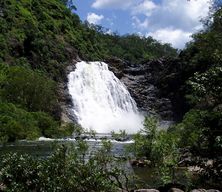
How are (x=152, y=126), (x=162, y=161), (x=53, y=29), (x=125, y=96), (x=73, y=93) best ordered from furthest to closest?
(x=53, y=29) → (x=125, y=96) → (x=73, y=93) → (x=152, y=126) → (x=162, y=161)

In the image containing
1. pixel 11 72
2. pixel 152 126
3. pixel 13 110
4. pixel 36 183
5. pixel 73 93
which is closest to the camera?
pixel 36 183

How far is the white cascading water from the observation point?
89375 millimetres

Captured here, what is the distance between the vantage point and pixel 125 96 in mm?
98562

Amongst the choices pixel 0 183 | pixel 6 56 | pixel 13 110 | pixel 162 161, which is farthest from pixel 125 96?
pixel 0 183

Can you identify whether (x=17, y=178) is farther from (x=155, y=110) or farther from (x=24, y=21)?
(x=24, y=21)

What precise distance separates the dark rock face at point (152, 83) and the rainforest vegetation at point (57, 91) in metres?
1.40

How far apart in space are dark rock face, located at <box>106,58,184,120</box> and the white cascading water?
4943mm

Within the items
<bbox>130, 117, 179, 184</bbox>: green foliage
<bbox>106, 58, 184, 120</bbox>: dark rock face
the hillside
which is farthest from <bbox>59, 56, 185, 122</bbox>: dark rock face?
<bbox>130, 117, 179, 184</bbox>: green foliage

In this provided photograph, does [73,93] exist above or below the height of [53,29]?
below

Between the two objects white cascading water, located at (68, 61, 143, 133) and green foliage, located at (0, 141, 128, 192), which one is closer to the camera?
green foliage, located at (0, 141, 128, 192)

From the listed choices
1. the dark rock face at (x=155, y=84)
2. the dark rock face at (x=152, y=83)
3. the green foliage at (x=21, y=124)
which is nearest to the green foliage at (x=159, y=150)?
the green foliage at (x=21, y=124)

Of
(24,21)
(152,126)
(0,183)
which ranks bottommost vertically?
(0,183)

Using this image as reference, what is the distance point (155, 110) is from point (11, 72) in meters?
38.7

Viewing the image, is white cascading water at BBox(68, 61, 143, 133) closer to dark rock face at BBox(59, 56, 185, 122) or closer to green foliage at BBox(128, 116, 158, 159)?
dark rock face at BBox(59, 56, 185, 122)
